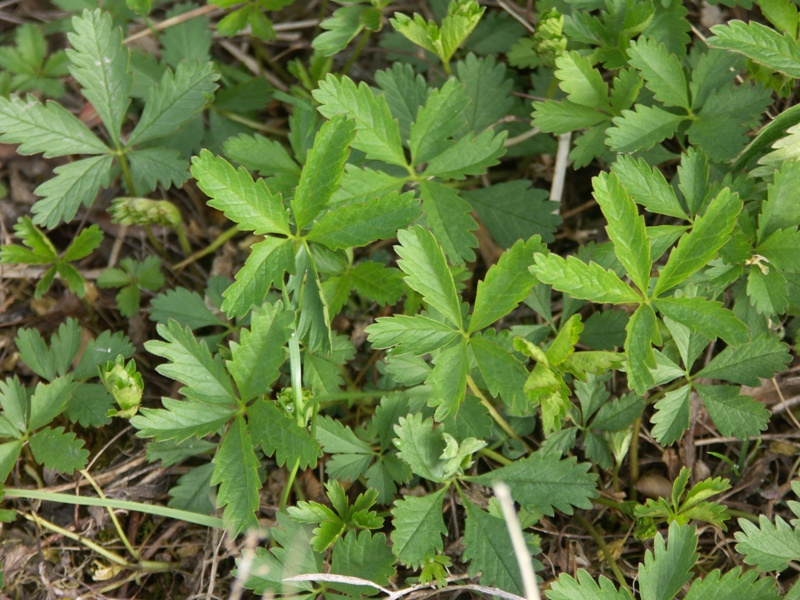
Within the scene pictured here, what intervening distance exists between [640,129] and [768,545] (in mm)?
1320

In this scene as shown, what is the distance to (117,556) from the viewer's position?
246 centimetres

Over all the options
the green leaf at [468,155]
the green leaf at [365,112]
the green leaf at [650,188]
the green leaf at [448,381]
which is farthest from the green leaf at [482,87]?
the green leaf at [448,381]

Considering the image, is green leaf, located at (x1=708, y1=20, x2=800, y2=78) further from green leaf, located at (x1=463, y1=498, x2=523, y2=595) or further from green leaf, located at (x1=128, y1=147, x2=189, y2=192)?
green leaf, located at (x1=128, y1=147, x2=189, y2=192)

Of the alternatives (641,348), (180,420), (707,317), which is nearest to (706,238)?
(707,317)

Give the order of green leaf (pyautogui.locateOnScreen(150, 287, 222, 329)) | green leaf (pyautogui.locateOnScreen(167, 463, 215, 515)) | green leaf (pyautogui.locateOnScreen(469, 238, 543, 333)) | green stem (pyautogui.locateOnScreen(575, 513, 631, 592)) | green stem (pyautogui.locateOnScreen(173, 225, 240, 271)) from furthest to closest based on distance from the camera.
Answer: green stem (pyautogui.locateOnScreen(173, 225, 240, 271)) < green leaf (pyautogui.locateOnScreen(150, 287, 222, 329)) < green leaf (pyautogui.locateOnScreen(167, 463, 215, 515)) < green stem (pyautogui.locateOnScreen(575, 513, 631, 592)) < green leaf (pyautogui.locateOnScreen(469, 238, 543, 333))

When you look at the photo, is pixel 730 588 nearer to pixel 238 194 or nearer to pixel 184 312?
pixel 238 194

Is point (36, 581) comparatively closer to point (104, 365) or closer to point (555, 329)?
point (104, 365)

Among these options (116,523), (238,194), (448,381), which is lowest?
(116,523)

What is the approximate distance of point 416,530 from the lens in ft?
6.83

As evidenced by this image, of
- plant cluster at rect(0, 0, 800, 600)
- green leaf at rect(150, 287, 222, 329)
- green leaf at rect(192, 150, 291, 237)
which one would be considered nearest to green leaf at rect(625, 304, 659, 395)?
plant cluster at rect(0, 0, 800, 600)

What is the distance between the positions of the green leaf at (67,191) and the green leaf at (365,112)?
94cm

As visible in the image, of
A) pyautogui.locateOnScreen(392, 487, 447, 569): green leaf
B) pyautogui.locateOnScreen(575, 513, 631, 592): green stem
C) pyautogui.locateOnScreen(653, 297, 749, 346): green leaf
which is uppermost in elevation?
pyautogui.locateOnScreen(653, 297, 749, 346): green leaf

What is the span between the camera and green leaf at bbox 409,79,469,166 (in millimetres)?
2312

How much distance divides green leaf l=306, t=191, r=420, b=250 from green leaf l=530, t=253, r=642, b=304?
42 centimetres
